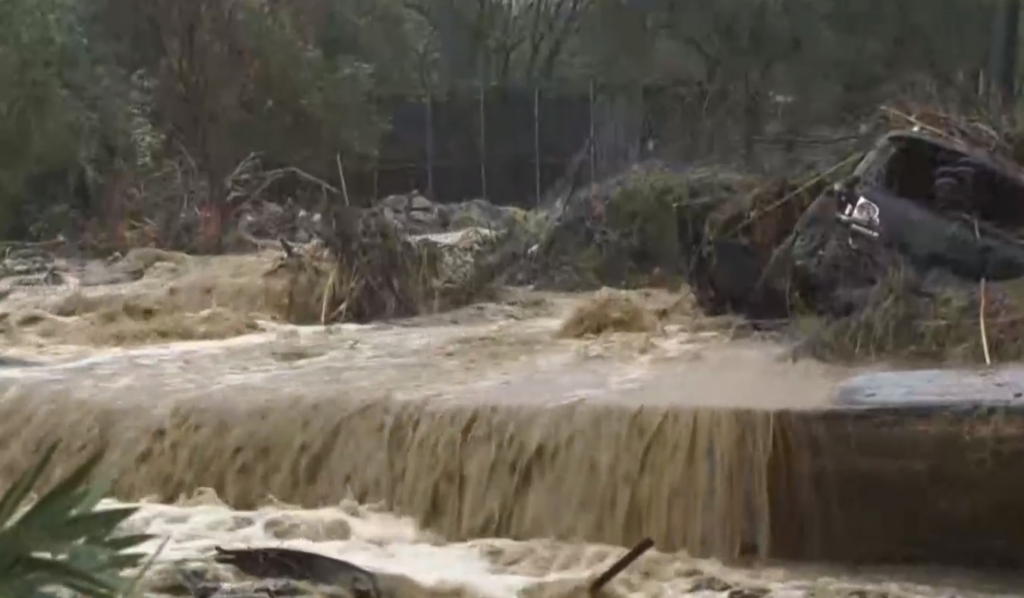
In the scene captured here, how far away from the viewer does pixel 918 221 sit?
5.98 meters

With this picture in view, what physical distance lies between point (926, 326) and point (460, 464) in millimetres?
1931

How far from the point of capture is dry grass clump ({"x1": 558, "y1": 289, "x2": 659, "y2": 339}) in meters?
6.60

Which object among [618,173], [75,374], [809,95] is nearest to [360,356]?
[75,374]

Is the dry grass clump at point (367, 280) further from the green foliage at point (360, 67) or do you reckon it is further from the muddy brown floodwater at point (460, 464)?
the green foliage at point (360, 67)

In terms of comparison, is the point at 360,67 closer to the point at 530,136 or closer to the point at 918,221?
the point at 530,136

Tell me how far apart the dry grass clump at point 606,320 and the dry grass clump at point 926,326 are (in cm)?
111

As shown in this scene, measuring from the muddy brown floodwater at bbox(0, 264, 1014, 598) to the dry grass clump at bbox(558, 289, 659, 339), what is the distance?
86 centimetres

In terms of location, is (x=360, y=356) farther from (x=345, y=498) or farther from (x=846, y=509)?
(x=846, y=509)

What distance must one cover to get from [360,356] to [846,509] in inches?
101

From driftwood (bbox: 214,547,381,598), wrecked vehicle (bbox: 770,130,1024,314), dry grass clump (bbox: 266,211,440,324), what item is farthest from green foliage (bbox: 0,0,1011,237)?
driftwood (bbox: 214,547,381,598)

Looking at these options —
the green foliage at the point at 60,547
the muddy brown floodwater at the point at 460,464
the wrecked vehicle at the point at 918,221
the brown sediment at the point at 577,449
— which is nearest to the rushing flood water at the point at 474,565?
the muddy brown floodwater at the point at 460,464

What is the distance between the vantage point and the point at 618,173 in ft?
31.0

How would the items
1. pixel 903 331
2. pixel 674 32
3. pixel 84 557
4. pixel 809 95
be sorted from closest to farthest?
pixel 84 557 < pixel 903 331 < pixel 809 95 < pixel 674 32

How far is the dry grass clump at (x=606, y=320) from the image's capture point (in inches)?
260
